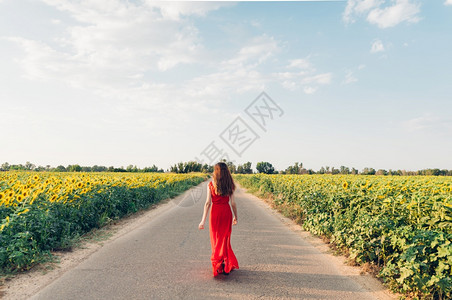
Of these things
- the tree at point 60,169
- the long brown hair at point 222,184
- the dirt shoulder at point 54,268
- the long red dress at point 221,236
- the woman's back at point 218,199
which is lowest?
the dirt shoulder at point 54,268

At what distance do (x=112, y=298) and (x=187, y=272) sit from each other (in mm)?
1529

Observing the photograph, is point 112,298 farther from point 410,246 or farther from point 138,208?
point 138,208

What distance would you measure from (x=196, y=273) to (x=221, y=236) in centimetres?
80

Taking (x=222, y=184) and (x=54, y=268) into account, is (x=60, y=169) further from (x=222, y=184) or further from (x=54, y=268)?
(x=222, y=184)

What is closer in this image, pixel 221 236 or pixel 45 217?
pixel 221 236

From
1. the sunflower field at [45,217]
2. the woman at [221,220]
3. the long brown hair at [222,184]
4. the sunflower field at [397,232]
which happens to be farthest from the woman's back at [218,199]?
the sunflower field at [45,217]

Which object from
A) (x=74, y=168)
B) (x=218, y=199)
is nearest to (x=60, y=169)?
(x=74, y=168)

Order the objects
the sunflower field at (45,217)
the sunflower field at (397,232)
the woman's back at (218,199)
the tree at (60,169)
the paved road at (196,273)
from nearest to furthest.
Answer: the sunflower field at (397,232) < the paved road at (196,273) < the sunflower field at (45,217) < the woman's back at (218,199) < the tree at (60,169)

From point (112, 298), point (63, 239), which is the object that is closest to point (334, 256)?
point (112, 298)

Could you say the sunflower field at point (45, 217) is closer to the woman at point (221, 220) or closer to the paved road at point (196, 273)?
the paved road at point (196, 273)

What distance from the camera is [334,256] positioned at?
24.2 ft

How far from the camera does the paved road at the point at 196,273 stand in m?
5.03

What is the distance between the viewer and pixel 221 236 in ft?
20.0

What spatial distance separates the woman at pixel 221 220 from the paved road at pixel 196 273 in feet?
0.84
